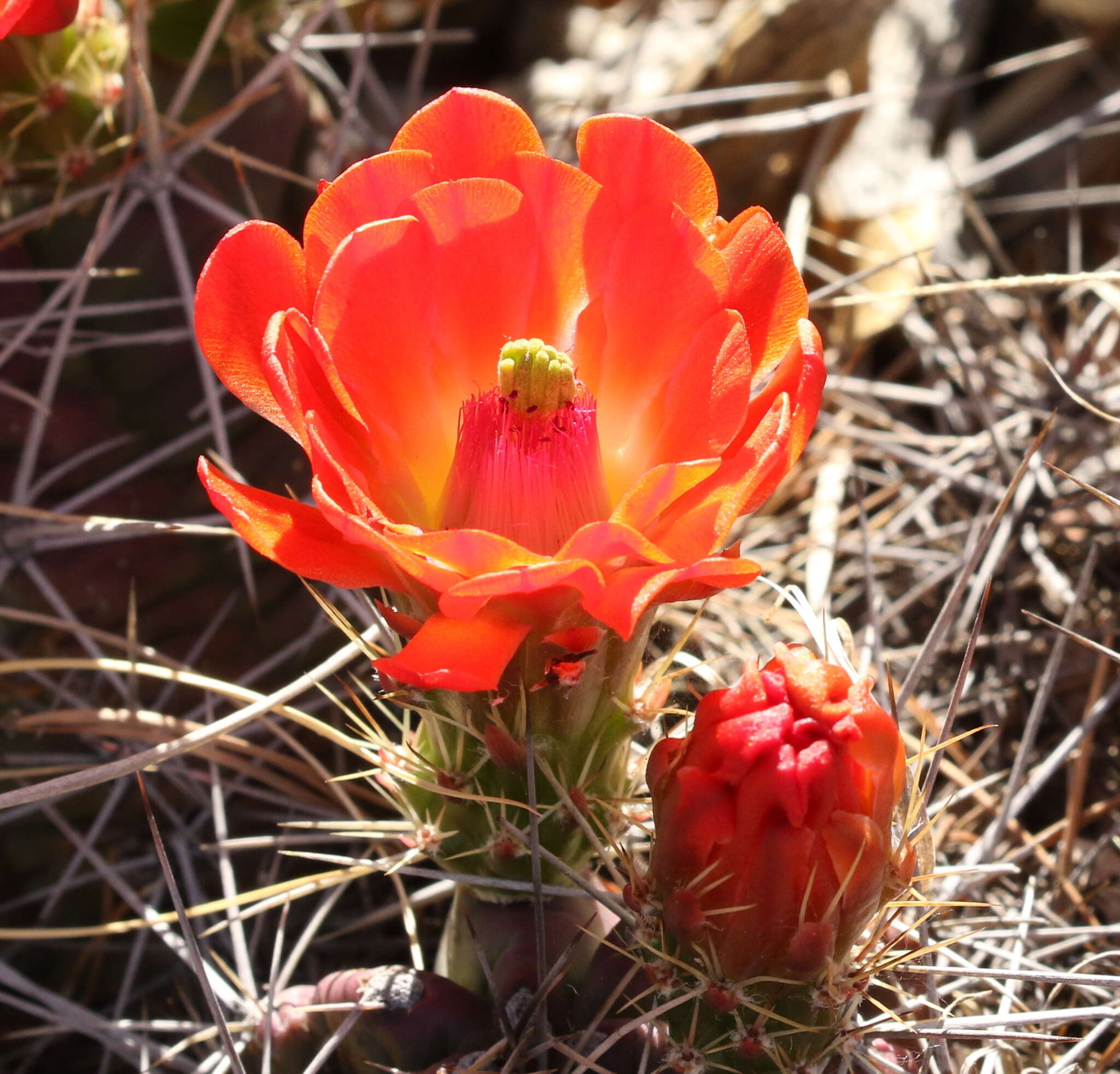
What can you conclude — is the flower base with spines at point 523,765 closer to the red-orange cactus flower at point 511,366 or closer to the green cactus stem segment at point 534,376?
the red-orange cactus flower at point 511,366

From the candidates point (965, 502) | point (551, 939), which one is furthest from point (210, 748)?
point (965, 502)

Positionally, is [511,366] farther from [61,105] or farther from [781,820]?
[61,105]

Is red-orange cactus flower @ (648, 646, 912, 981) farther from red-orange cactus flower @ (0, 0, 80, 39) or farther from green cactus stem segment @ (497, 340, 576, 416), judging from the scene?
red-orange cactus flower @ (0, 0, 80, 39)

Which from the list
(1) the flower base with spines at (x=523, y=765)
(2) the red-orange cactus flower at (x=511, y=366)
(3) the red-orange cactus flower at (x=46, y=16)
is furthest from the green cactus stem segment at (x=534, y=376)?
(3) the red-orange cactus flower at (x=46, y=16)

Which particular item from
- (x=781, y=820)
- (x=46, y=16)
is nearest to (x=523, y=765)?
(x=781, y=820)

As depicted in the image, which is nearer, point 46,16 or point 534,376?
point 534,376

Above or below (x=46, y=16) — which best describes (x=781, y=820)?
below

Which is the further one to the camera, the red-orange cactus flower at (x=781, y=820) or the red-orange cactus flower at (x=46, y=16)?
the red-orange cactus flower at (x=46, y=16)
